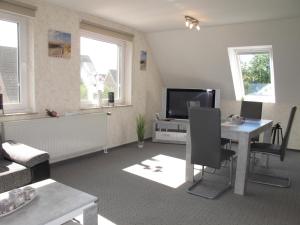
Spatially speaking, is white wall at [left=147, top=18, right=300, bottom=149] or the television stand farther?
the television stand

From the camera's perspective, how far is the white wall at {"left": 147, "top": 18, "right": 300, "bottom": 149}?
4.53 metres

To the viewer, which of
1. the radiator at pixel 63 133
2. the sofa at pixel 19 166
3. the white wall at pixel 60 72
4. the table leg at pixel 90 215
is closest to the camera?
the table leg at pixel 90 215

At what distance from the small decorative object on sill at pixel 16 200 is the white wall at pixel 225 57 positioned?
412 cm

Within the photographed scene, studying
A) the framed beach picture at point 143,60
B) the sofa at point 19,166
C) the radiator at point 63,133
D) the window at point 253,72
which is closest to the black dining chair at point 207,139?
the sofa at point 19,166

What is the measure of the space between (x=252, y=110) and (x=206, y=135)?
1.90 m

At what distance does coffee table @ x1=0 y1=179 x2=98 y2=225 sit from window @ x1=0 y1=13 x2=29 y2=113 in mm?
1891

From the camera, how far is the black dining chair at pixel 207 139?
121 inches

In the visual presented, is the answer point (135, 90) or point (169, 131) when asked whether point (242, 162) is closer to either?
point (169, 131)

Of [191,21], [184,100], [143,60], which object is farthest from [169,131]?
[191,21]

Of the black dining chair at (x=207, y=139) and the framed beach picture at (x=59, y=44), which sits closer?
the black dining chair at (x=207, y=139)

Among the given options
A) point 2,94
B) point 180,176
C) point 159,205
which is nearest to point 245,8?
point 180,176

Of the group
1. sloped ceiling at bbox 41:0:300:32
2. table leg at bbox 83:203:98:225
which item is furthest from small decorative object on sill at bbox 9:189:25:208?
sloped ceiling at bbox 41:0:300:32

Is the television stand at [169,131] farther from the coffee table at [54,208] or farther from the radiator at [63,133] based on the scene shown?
the coffee table at [54,208]

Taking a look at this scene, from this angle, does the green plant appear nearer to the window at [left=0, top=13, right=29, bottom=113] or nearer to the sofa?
the window at [left=0, top=13, right=29, bottom=113]
